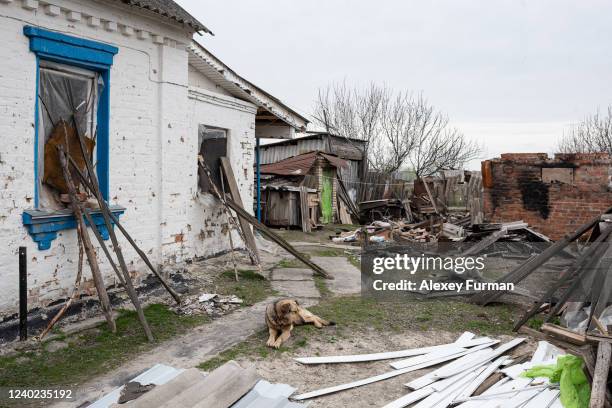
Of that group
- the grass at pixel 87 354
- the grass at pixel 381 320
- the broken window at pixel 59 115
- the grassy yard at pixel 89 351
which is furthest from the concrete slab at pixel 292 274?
the broken window at pixel 59 115

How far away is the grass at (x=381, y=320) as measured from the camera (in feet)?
18.5

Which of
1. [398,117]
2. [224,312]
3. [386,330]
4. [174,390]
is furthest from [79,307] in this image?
[398,117]

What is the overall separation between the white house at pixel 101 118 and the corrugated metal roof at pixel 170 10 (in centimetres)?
3

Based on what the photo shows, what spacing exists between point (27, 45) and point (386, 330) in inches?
208

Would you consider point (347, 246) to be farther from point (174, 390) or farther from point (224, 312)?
point (174, 390)

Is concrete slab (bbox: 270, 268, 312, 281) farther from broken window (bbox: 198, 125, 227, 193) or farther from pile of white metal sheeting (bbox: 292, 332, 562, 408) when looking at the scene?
pile of white metal sheeting (bbox: 292, 332, 562, 408)

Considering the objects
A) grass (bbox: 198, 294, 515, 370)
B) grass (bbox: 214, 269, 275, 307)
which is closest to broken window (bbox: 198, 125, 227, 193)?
grass (bbox: 214, 269, 275, 307)

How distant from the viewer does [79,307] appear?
20.1 ft

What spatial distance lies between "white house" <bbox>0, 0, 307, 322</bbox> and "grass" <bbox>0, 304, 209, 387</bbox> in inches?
26.3

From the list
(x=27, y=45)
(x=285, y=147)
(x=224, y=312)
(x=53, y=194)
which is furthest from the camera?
(x=285, y=147)

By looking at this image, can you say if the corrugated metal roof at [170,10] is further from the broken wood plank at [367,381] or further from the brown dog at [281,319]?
the broken wood plank at [367,381]

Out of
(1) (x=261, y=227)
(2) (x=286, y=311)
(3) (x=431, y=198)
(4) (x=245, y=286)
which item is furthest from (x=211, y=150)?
(3) (x=431, y=198)

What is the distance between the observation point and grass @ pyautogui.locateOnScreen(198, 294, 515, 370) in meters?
5.64

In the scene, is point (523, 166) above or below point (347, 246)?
above
